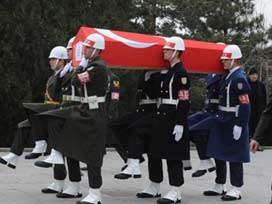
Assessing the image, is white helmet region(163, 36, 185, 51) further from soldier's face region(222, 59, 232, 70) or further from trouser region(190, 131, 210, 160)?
trouser region(190, 131, 210, 160)

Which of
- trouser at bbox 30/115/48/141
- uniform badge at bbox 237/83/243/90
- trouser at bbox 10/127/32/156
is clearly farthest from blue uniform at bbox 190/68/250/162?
trouser at bbox 10/127/32/156

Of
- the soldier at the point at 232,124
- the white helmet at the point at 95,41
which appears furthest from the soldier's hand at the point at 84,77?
the soldier at the point at 232,124

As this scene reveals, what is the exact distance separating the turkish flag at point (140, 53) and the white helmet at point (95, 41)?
23cm

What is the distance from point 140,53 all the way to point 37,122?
1596 mm

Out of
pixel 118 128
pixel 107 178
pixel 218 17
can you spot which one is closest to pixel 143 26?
pixel 218 17

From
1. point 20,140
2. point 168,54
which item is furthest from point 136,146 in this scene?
point 20,140

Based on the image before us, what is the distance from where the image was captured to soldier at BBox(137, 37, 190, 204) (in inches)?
297

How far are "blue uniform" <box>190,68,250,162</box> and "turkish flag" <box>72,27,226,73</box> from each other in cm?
39

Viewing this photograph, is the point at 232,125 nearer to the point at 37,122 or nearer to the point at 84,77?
the point at 84,77

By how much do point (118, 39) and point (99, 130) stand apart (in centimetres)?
115

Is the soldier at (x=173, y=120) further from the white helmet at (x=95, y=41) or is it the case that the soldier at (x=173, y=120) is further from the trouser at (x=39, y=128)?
the trouser at (x=39, y=128)

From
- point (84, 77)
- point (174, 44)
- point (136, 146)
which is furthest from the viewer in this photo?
point (136, 146)

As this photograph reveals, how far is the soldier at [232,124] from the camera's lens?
7.89 m

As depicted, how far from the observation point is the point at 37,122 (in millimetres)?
8016
